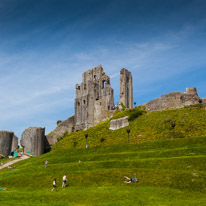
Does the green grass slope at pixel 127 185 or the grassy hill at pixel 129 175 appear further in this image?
the grassy hill at pixel 129 175

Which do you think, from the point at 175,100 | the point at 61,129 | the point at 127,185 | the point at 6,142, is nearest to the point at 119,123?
the point at 175,100

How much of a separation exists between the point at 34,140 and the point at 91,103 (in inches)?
924

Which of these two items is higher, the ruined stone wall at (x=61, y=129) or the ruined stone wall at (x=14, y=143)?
the ruined stone wall at (x=61, y=129)

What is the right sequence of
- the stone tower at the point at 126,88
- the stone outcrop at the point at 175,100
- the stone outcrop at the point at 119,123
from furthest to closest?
the stone tower at the point at 126,88
the stone outcrop at the point at 119,123
the stone outcrop at the point at 175,100

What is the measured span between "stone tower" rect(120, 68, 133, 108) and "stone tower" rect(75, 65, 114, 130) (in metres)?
6.97

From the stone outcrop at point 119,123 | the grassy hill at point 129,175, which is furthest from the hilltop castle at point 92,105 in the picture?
the grassy hill at point 129,175

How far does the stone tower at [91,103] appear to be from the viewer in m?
76.4

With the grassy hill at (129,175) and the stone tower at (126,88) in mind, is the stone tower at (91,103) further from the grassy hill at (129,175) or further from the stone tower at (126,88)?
the grassy hill at (129,175)

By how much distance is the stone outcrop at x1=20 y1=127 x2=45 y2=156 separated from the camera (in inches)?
2385

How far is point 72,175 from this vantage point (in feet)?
85.7

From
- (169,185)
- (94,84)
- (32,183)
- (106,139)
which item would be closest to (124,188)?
(169,185)

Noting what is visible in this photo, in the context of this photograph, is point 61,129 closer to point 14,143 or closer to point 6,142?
point 14,143

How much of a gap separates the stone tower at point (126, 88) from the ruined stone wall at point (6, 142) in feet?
132

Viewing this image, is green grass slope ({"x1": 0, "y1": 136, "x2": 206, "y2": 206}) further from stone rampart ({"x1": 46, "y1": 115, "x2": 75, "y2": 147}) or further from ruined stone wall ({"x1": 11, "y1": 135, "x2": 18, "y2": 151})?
stone rampart ({"x1": 46, "y1": 115, "x2": 75, "y2": 147})
